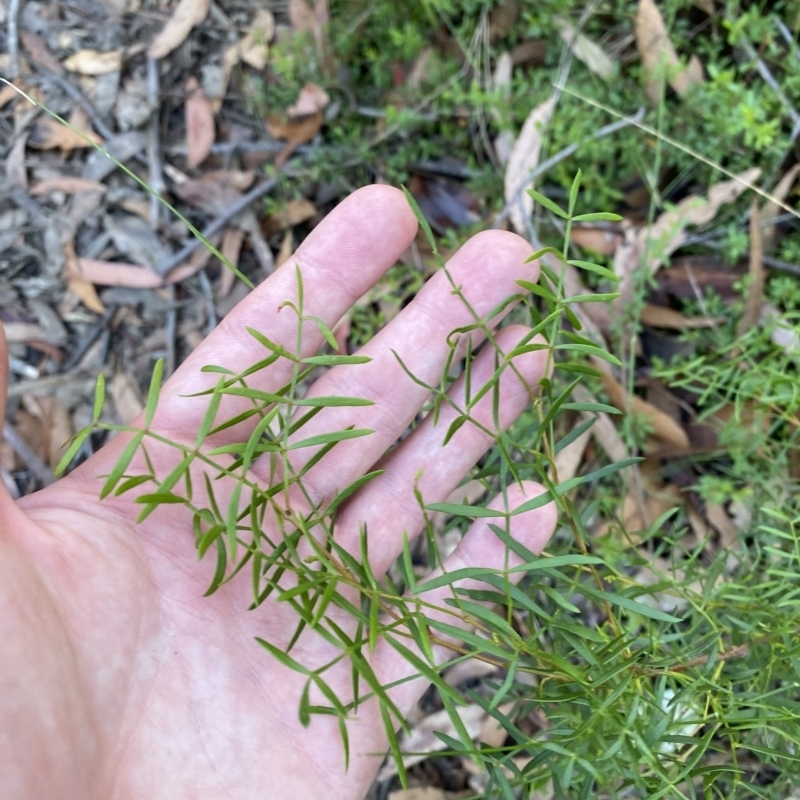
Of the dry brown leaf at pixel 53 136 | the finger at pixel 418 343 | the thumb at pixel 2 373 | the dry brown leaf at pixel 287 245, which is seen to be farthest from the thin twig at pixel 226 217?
the thumb at pixel 2 373

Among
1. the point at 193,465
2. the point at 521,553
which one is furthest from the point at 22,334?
the point at 521,553

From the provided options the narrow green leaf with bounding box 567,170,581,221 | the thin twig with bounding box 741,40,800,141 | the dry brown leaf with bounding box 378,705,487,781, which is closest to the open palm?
the narrow green leaf with bounding box 567,170,581,221

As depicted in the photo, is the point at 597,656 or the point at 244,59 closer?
the point at 597,656

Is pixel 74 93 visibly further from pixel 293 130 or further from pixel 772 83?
pixel 772 83

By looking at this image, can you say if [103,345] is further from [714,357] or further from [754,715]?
[754,715]

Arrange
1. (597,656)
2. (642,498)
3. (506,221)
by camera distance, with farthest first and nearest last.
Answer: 1. (506,221)
2. (642,498)
3. (597,656)

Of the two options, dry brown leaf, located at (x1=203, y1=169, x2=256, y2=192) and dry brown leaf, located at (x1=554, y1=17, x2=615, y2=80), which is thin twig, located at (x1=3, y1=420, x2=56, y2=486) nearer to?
dry brown leaf, located at (x1=203, y1=169, x2=256, y2=192)

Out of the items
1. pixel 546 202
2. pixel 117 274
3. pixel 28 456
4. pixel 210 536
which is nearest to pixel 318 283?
pixel 546 202
